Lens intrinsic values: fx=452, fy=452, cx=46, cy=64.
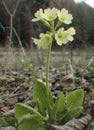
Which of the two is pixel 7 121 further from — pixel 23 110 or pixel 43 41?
pixel 43 41

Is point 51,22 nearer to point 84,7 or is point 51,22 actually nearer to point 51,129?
point 51,129

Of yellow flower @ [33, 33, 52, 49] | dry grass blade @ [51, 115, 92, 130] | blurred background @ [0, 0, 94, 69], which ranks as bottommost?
blurred background @ [0, 0, 94, 69]

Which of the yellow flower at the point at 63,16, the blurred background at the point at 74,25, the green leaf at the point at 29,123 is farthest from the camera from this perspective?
the blurred background at the point at 74,25

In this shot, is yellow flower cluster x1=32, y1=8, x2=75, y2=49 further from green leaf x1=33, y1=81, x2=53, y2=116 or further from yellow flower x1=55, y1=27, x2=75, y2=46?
green leaf x1=33, y1=81, x2=53, y2=116

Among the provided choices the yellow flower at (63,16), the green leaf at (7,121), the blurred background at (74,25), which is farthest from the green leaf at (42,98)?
the blurred background at (74,25)

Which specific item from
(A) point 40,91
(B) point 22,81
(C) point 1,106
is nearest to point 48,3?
(B) point 22,81

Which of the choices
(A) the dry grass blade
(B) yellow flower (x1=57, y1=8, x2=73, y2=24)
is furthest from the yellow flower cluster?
(A) the dry grass blade

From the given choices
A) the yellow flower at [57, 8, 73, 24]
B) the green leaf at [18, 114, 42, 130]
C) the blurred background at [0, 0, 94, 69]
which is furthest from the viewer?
the blurred background at [0, 0, 94, 69]

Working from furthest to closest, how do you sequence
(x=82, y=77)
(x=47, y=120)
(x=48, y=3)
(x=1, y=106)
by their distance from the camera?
1. (x=48, y=3)
2. (x=82, y=77)
3. (x=1, y=106)
4. (x=47, y=120)

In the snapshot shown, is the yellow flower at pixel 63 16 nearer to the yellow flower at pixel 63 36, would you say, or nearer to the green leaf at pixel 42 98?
the yellow flower at pixel 63 36
